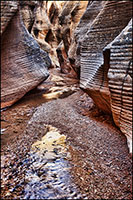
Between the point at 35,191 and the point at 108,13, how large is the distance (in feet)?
11.2

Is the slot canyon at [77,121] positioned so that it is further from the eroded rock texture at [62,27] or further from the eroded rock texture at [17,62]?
the eroded rock texture at [62,27]

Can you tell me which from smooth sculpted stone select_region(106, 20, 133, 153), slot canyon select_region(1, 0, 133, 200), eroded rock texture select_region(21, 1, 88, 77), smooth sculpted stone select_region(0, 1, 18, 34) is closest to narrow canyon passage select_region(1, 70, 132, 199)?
slot canyon select_region(1, 0, 133, 200)

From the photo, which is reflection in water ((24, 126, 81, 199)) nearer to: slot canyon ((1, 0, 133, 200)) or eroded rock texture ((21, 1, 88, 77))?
slot canyon ((1, 0, 133, 200))

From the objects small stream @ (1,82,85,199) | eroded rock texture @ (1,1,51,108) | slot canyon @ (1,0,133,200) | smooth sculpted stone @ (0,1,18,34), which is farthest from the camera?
eroded rock texture @ (1,1,51,108)

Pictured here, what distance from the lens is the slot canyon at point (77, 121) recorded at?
2123 mm

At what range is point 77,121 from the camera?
4.55 metres

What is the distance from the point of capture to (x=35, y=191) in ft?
8.70

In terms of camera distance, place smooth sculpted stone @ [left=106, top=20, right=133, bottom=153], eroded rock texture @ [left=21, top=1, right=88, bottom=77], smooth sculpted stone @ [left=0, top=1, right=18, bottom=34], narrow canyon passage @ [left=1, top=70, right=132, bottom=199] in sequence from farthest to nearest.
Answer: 1. eroded rock texture @ [left=21, top=1, right=88, bottom=77]
2. smooth sculpted stone @ [left=0, top=1, right=18, bottom=34]
3. narrow canyon passage @ [left=1, top=70, right=132, bottom=199]
4. smooth sculpted stone @ [left=106, top=20, right=133, bottom=153]

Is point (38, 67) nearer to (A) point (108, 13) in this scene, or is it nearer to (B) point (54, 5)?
(A) point (108, 13)

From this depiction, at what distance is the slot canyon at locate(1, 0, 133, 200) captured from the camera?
2.12 m

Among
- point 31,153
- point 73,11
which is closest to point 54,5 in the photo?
point 73,11

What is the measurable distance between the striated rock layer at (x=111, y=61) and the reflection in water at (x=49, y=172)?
1.18m

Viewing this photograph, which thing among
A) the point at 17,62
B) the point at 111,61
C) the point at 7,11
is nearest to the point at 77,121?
the point at 111,61

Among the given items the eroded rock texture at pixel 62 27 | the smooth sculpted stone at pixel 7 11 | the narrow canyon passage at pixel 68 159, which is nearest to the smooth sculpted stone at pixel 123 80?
the narrow canyon passage at pixel 68 159
